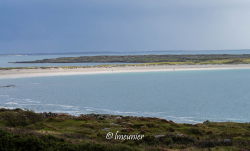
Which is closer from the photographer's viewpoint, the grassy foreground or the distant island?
the grassy foreground

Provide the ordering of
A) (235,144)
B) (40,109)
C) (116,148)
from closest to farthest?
1. (116,148)
2. (235,144)
3. (40,109)

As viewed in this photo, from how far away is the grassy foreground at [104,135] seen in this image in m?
11.5

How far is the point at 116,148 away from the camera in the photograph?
11.2 meters

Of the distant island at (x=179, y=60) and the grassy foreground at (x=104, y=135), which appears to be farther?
the distant island at (x=179, y=60)

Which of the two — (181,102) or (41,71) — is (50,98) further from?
(41,71)

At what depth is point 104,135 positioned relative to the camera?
15.8 m

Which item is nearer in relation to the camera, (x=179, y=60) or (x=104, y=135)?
(x=104, y=135)

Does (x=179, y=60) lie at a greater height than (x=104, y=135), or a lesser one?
greater

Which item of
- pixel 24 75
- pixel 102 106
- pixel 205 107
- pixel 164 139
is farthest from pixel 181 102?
pixel 24 75

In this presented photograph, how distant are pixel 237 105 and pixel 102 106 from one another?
44.5 feet

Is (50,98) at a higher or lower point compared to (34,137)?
lower

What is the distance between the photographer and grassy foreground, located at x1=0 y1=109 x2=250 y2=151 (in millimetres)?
11547

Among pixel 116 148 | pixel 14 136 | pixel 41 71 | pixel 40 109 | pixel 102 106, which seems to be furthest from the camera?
pixel 41 71

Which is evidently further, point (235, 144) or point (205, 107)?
point (205, 107)
